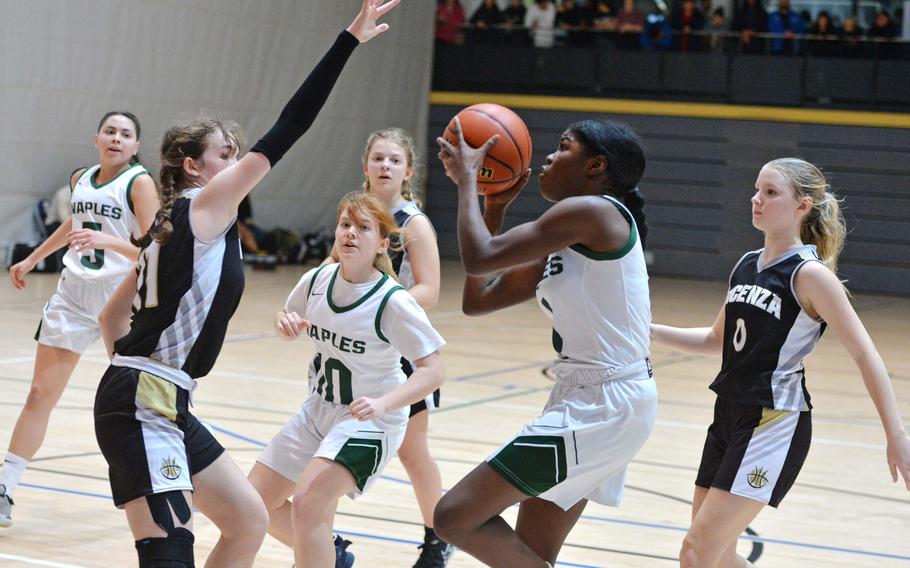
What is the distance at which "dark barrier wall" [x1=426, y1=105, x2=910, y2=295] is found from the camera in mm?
19609

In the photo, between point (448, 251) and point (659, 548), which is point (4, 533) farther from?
point (448, 251)

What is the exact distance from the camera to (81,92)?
15.8 metres

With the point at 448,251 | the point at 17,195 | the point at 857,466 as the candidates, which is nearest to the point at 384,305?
the point at 857,466

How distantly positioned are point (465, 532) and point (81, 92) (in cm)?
1373

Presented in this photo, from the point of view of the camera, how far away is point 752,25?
1945cm

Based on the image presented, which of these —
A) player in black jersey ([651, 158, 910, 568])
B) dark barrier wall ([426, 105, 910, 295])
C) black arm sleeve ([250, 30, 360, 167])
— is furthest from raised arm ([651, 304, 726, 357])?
dark barrier wall ([426, 105, 910, 295])

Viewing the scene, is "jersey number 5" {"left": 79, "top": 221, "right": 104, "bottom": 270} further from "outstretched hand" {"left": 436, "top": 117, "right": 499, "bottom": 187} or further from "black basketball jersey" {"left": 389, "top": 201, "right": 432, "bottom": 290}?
"outstretched hand" {"left": 436, "top": 117, "right": 499, "bottom": 187}

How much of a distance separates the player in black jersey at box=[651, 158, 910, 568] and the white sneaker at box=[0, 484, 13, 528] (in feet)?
8.96

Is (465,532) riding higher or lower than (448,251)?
higher

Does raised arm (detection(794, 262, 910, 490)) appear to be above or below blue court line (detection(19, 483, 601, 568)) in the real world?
above

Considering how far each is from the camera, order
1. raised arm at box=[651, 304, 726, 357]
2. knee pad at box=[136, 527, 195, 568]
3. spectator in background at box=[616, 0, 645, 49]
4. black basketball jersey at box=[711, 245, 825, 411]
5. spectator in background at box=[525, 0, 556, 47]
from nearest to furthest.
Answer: knee pad at box=[136, 527, 195, 568]
black basketball jersey at box=[711, 245, 825, 411]
raised arm at box=[651, 304, 726, 357]
spectator in background at box=[616, 0, 645, 49]
spectator in background at box=[525, 0, 556, 47]

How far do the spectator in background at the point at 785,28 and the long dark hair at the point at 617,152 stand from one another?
16.8 metres

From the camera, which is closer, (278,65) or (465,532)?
(465,532)

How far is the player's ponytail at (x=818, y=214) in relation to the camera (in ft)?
12.4
